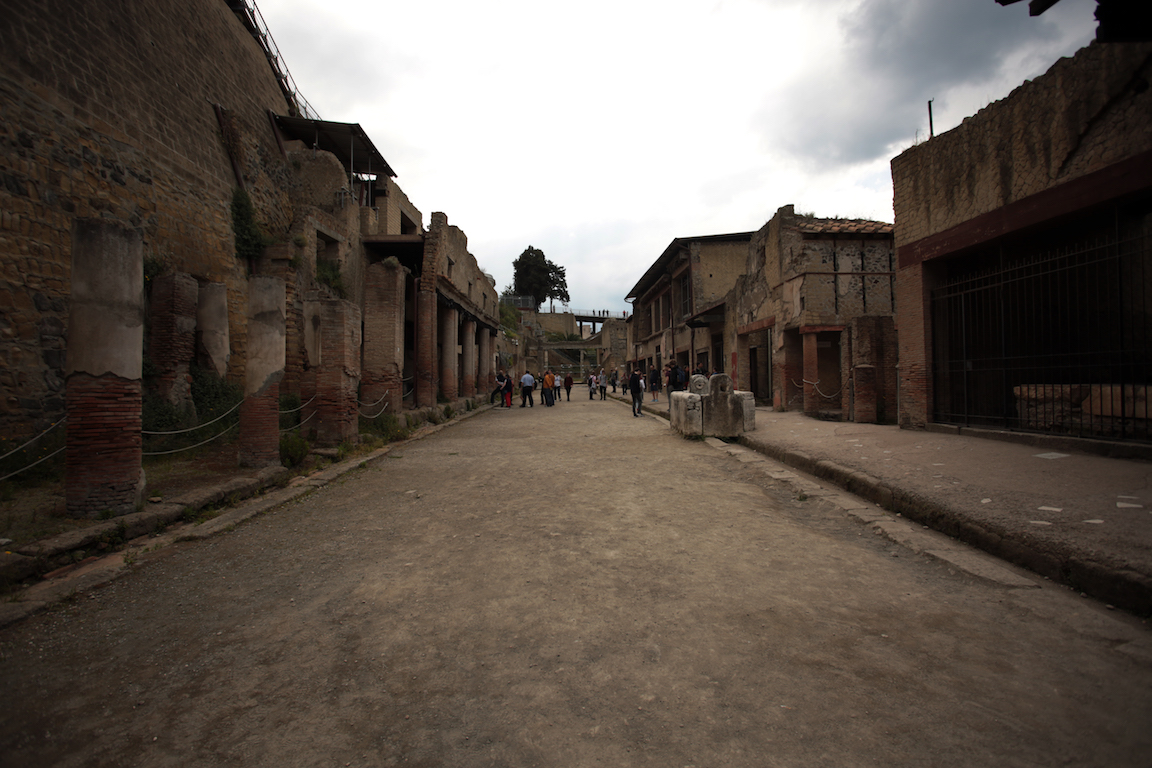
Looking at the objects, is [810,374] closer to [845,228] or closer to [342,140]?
[845,228]

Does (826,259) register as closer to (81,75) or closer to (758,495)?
(758,495)

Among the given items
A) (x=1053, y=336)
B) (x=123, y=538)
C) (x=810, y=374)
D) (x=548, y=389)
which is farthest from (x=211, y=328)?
(x=1053, y=336)

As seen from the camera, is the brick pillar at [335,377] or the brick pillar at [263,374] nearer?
the brick pillar at [263,374]

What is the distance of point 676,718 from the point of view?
189 centimetres

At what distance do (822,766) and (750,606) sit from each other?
45.9 inches

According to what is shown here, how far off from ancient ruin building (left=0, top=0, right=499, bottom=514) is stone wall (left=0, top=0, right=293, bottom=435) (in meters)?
0.03

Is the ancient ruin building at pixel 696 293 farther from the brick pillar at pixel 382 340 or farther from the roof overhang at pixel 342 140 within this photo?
the roof overhang at pixel 342 140

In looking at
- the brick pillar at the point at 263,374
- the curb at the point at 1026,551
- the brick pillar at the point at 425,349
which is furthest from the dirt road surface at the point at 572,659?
the brick pillar at the point at 425,349

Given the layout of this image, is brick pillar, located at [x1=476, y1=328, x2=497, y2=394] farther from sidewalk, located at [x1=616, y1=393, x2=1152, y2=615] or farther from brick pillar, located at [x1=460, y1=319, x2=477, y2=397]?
sidewalk, located at [x1=616, y1=393, x2=1152, y2=615]

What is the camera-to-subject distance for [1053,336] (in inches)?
307

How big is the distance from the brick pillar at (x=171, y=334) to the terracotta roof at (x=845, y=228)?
1355cm

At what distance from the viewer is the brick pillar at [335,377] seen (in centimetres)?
863

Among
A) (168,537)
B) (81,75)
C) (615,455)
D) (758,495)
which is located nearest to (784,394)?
(615,455)

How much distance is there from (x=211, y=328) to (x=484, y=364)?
537 inches
